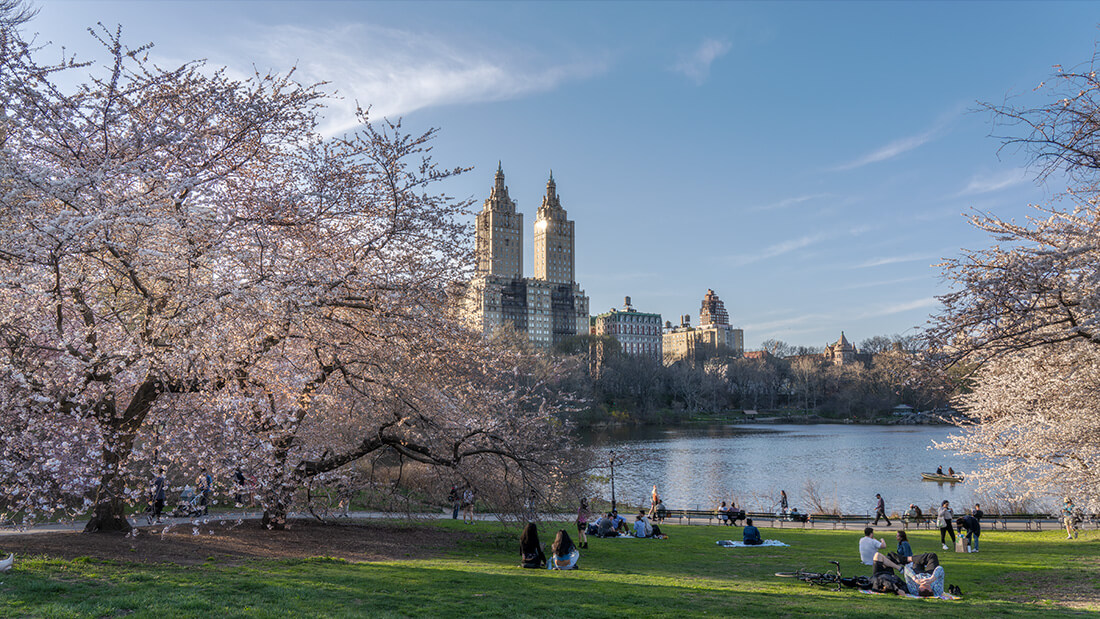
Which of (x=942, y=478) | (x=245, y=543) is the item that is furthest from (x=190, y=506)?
(x=942, y=478)

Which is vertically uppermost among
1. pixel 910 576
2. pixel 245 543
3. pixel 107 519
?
pixel 107 519

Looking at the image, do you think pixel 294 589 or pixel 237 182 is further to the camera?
pixel 237 182

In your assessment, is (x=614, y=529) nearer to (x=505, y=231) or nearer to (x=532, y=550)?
(x=532, y=550)

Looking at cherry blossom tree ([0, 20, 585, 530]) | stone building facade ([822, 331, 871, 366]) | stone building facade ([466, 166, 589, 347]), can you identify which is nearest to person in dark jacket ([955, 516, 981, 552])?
cherry blossom tree ([0, 20, 585, 530])

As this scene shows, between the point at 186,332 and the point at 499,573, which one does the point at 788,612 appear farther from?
the point at 186,332

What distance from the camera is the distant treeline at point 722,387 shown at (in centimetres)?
9569

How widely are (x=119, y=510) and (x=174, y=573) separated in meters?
4.55

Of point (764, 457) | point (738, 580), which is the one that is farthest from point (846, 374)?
point (738, 580)

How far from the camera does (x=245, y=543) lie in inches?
517

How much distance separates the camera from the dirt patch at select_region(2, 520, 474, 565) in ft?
35.6

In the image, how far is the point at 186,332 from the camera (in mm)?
10453

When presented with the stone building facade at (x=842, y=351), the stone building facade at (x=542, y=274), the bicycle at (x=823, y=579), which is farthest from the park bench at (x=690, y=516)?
the stone building facade at (x=842, y=351)

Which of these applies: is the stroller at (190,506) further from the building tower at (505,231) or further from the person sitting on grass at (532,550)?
the building tower at (505,231)

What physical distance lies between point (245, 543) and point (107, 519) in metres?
2.36
